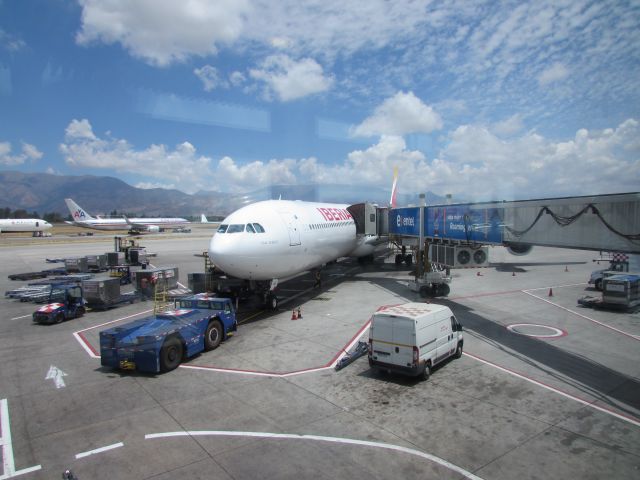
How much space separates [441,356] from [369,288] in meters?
15.6

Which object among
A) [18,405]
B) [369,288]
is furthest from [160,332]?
[369,288]

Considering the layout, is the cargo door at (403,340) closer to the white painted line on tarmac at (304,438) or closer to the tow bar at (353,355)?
the tow bar at (353,355)

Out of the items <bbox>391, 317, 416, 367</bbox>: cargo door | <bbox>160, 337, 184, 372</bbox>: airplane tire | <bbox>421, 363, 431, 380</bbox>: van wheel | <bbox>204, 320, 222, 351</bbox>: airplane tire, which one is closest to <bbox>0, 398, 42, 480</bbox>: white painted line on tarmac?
<bbox>160, 337, 184, 372</bbox>: airplane tire

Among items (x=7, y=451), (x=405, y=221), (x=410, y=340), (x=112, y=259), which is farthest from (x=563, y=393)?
(x=112, y=259)

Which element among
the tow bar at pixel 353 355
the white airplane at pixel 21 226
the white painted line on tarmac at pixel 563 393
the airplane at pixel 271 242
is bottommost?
the white painted line on tarmac at pixel 563 393

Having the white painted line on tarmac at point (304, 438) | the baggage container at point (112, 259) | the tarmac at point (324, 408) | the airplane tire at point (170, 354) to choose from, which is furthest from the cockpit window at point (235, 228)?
the baggage container at point (112, 259)

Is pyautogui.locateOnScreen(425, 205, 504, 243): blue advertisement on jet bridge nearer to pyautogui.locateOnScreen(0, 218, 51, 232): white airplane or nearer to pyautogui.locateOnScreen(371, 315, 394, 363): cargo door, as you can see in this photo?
pyautogui.locateOnScreen(371, 315, 394, 363): cargo door

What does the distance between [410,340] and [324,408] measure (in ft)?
10.9

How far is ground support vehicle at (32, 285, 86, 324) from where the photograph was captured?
68.4 feet

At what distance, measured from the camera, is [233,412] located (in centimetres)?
1092

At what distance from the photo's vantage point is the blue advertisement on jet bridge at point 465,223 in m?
18.7

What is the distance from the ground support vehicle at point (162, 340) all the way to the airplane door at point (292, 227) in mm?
6190

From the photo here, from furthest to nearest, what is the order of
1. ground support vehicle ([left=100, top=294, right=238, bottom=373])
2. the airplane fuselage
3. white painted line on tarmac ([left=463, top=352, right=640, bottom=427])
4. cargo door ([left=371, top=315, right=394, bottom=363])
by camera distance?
the airplane fuselage, ground support vehicle ([left=100, top=294, right=238, bottom=373]), cargo door ([left=371, top=315, right=394, bottom=363]), white painted line on tarmac ([left=463, top=352, right=640, bottom=427])

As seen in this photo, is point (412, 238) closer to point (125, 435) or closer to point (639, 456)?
point (639, 456)
